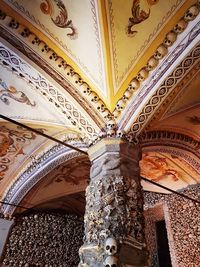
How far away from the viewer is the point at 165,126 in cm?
434

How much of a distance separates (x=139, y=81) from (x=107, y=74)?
0.42 meters

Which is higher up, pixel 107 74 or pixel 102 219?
pixel 107 74

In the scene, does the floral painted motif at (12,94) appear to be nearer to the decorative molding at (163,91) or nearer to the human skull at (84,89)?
the human skull at (84,89)

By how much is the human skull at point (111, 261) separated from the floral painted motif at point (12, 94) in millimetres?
2537

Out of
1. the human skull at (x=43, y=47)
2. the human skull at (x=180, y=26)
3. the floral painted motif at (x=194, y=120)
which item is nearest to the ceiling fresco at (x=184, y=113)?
the floral painted motif at (x=194, y=120)

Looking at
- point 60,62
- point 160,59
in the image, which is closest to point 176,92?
point 160,59

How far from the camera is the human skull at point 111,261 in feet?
7.77

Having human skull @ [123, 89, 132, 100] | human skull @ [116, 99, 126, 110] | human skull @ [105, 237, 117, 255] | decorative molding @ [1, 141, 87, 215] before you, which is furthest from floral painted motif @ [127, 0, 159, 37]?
human skull @ [105, 237, 117, 255]

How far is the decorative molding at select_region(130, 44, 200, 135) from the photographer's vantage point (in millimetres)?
3055

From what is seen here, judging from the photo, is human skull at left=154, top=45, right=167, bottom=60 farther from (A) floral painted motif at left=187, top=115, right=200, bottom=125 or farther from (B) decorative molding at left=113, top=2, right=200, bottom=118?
(A) floral painted motif at left=187, top=115, right=200, bottom=125

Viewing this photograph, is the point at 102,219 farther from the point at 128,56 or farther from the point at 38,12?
the point at 38,12

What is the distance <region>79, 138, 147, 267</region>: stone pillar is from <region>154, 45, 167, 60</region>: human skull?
1.06 m

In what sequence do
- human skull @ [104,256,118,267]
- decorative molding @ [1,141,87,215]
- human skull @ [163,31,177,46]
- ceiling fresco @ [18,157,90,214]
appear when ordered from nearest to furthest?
human skull @ [104,256,118,267] → human skull @ [163,31,177,46] → decorative molding @ [1,141,87,215] → ceiling fresco @ [18,157,90,214]

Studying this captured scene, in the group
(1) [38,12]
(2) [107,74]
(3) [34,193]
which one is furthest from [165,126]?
(3) [34,193]
